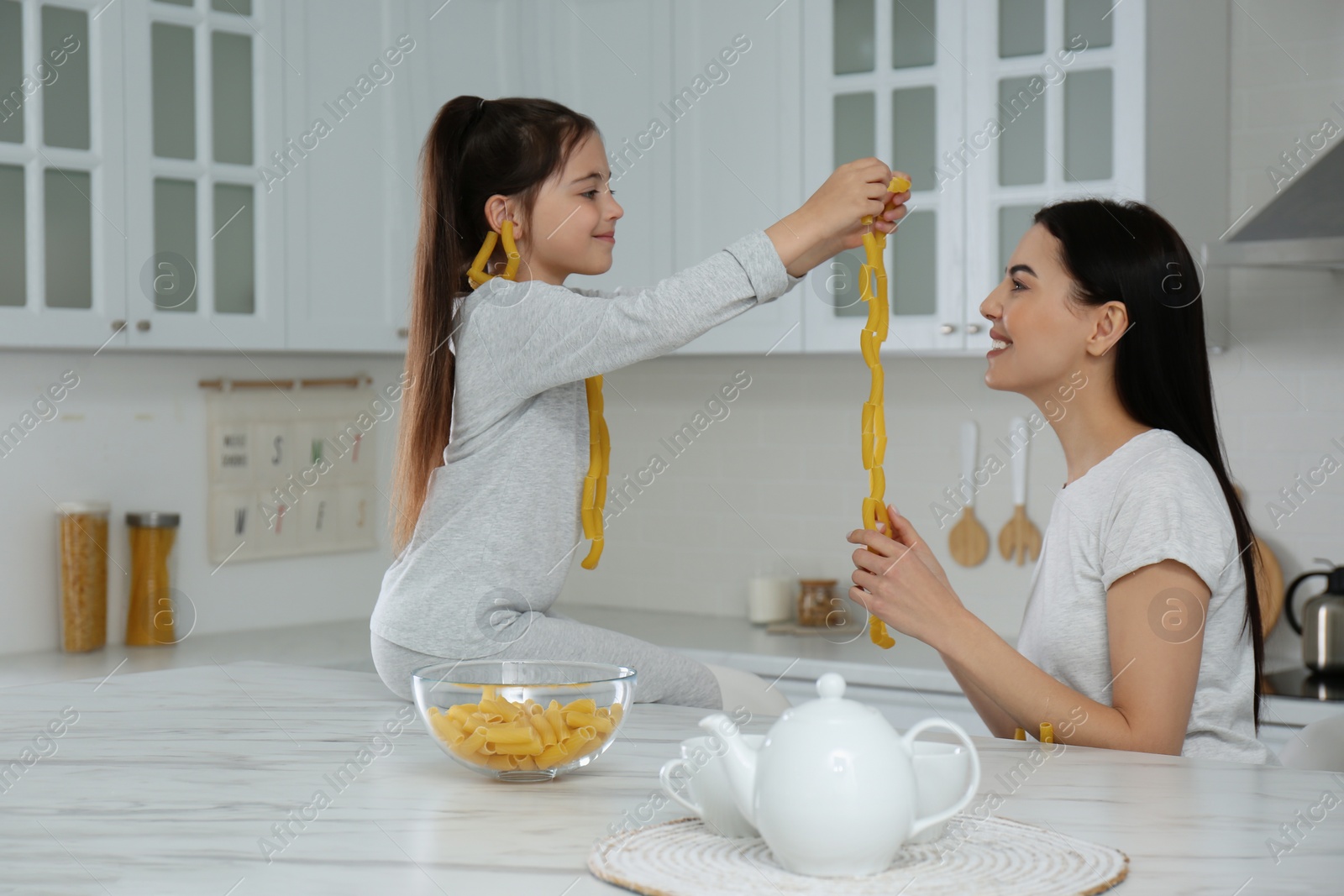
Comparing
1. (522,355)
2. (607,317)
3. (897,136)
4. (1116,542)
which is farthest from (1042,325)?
(897,136)

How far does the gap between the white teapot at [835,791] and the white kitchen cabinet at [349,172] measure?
2464 mm

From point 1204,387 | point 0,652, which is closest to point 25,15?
point 0,652

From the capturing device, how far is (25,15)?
2738 millimetres

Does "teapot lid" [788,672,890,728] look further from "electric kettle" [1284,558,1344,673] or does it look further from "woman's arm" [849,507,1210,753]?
"electric kettle" [1284,558,1344,673]

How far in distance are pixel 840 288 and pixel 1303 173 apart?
0.94m

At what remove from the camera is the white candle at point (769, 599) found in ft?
11.5

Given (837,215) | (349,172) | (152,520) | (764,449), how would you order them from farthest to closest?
(764,449) < (349,172) < (152,520) < (837,215)

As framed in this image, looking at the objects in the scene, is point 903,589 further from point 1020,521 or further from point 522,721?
point 1020,521

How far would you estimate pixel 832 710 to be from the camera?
37.5 inches

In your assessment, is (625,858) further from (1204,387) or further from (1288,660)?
(1288,660)

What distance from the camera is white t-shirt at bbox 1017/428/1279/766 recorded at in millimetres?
1552

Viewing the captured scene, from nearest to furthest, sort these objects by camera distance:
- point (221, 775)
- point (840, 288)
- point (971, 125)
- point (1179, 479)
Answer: point (221, 775) < point (1179, 479) < point (971, 125) < point (840, 288)

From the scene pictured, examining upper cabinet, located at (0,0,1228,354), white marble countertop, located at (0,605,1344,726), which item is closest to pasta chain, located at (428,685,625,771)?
upper cabinet, located at (0,0,1228,354)

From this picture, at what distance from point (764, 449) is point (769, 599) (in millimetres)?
403
